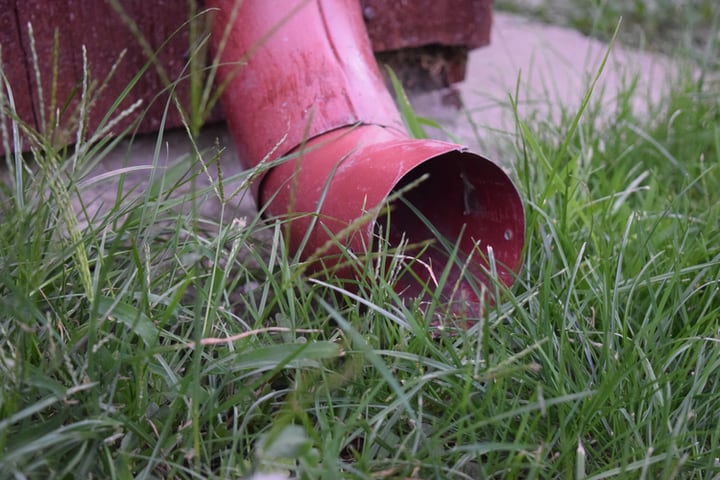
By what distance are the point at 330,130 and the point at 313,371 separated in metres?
0.57

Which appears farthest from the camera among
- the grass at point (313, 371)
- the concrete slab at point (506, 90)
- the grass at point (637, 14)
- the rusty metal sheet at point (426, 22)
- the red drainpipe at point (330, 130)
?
the grass at point (637, 14)

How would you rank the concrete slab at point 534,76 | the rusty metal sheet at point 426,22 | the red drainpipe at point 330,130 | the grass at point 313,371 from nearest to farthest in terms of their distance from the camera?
1. the grass at point 313,371
2. the red drainpipe at point 330,130
3. the rusty metal sheet at point 426,22
4. the concrete slab at point 534,76

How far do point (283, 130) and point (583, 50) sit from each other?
2.23m

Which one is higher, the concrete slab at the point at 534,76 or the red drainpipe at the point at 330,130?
the red drainpipe at the point at 330,130

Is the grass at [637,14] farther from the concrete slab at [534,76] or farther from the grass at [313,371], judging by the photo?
the grass at [313,371]

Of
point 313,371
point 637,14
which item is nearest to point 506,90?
point 313,371

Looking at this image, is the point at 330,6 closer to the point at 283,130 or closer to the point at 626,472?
the point at 283,130

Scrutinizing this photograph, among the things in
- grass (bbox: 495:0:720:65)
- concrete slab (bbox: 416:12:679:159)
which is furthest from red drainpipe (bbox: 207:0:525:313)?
grass (bbox: 495:0:720:65)

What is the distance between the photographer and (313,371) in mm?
1102

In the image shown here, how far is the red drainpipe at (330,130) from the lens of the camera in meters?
1.45

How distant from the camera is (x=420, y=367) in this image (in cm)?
111

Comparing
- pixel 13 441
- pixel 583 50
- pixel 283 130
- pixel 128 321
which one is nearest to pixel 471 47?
pixel 283 130

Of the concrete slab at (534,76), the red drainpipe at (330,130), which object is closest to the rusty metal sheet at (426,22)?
the concrete slab at (534,76)

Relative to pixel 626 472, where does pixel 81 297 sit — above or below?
above
